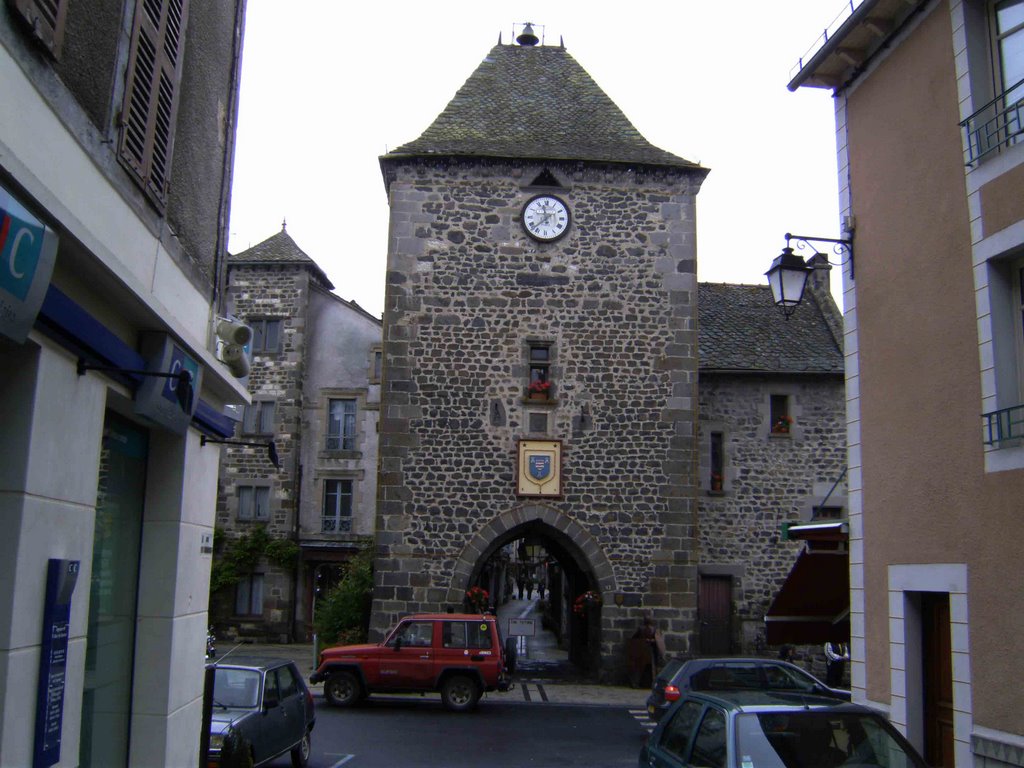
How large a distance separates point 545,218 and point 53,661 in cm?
1704

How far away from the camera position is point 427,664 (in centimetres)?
1619

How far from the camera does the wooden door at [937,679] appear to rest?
Result: 8383 millimetres

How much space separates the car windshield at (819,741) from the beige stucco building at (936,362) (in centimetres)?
155

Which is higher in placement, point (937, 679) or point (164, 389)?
point (164, 389)

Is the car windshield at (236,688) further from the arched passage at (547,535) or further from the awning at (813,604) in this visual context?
the arched passage at (547,535)

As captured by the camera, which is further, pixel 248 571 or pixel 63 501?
pixel 248 571

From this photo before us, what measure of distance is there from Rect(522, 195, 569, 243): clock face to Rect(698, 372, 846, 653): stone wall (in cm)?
489

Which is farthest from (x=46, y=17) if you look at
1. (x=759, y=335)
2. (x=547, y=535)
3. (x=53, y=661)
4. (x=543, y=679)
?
(x=759, y=335)

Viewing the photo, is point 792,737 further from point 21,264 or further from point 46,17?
point 46,17

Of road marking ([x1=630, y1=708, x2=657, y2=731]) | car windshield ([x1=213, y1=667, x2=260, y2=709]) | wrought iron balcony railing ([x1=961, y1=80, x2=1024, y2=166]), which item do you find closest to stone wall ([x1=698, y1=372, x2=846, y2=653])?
road marking ([x1=630, y1=708, x2=657, y2=731])

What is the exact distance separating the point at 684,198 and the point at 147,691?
1671 centimetres

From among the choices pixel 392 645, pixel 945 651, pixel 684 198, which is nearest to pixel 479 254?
pixel 684 198

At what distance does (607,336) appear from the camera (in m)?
20.8

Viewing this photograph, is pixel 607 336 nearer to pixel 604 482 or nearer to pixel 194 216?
pixel 604 482
